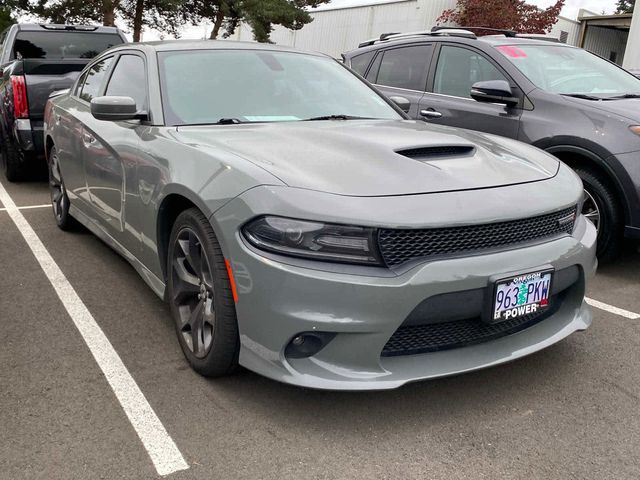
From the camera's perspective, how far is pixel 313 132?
3121mm

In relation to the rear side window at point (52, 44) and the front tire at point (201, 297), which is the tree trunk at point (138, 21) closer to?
the rear side window at point (52, 44)

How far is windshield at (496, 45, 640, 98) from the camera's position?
16.3 ft

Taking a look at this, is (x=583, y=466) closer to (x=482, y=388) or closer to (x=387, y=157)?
(x=482, y=388)

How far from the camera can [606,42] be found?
89.0ft

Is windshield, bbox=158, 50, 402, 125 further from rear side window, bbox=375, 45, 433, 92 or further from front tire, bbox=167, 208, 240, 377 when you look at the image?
rear side window, bbox=375, 45, 433, 92

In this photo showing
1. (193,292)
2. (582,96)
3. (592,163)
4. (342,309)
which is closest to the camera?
(342,309)

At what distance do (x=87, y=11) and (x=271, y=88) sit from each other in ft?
80.6

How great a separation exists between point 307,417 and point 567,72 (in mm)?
3928

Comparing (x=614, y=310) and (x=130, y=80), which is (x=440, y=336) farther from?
(x=130, y=80)

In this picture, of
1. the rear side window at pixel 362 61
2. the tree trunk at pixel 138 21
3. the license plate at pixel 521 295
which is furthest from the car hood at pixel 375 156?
the tree trunk at pixel 138 21

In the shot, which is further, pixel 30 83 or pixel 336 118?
pixel 30 83

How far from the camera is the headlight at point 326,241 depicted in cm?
229

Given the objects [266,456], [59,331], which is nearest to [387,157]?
[266,456]

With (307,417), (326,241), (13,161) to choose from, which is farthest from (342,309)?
(13,161)
